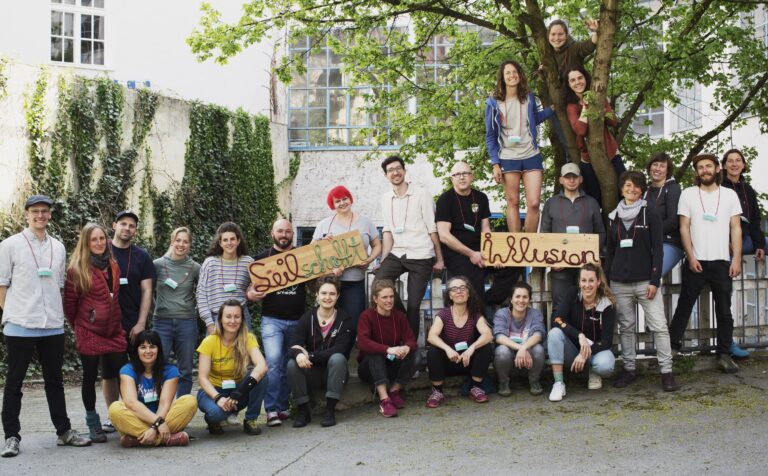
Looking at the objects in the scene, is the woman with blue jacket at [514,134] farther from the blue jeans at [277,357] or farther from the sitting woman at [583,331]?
the blue jeans at [277,357]

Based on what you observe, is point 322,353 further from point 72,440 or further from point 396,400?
point 72,440

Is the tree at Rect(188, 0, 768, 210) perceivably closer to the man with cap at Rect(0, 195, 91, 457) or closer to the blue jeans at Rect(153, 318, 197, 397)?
the blue jeans at Rect(153, 318, 197, 397)

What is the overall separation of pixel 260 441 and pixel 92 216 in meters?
8.14

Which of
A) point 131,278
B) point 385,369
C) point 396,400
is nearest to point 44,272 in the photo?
point 131,278

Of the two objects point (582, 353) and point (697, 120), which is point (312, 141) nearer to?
point (697, 120)

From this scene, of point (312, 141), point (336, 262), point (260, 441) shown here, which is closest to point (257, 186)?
point (312, 141)

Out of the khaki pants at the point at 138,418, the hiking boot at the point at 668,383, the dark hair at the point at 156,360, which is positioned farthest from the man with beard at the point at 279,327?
the hiking boot at the point at 668,383

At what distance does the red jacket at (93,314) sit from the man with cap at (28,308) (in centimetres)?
22

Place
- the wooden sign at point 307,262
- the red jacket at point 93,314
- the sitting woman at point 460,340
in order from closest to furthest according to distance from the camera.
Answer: the red jacket at point 93,314
the sitting woman at point 460,340
the wooden sign at point 307,262

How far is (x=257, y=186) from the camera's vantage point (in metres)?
19.4

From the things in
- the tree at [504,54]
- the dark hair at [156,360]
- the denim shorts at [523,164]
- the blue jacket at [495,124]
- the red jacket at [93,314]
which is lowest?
the dark hair at [156,360]

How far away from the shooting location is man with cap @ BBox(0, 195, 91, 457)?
23.1 ft

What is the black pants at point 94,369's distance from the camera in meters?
7.50

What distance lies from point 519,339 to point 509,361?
0.73ft
